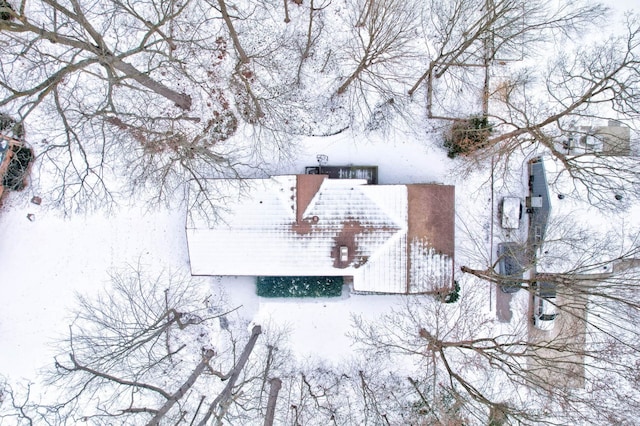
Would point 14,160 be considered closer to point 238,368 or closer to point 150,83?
point 150,83

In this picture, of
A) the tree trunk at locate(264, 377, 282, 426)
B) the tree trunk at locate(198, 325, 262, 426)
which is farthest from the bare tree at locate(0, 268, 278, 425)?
the tree trunk at locate(264, 377, 282, 426)

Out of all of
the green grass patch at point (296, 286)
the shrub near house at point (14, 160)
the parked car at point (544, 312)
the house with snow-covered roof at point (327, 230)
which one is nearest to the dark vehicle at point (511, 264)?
the parked car at point (544, 312)

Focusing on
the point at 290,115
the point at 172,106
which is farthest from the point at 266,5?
the point at 172,106

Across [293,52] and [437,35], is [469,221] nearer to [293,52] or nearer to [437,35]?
[437,35]

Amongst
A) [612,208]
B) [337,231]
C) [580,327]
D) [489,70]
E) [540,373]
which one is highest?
[489,70]

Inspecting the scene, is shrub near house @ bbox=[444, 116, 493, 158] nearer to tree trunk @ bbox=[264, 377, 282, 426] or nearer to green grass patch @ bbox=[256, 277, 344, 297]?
green grass patch @ bbox=[256, 277, 344, 297]

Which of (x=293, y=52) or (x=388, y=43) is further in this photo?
(x=293, y=52)
